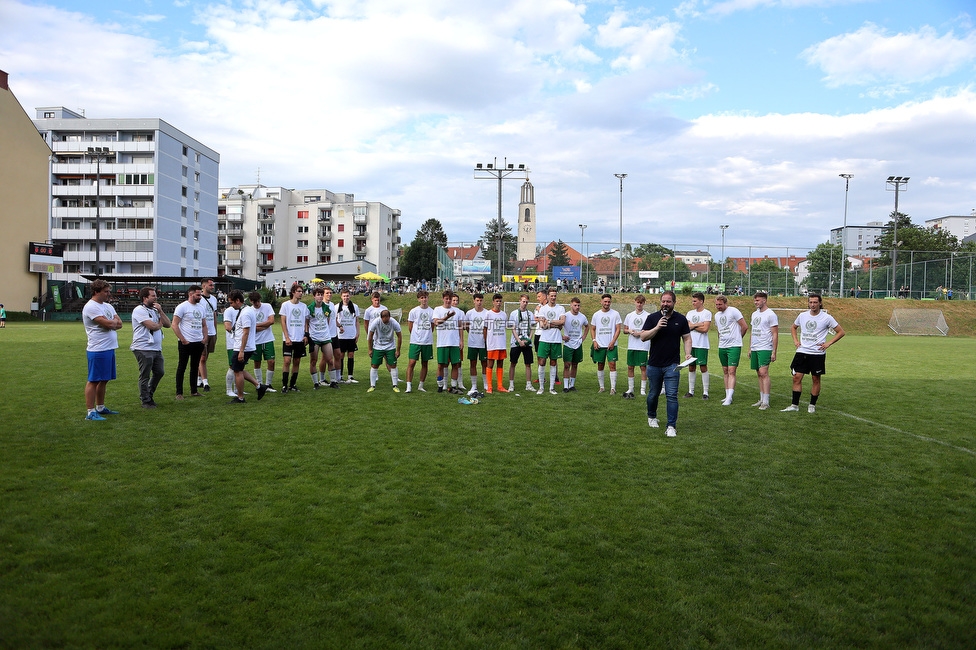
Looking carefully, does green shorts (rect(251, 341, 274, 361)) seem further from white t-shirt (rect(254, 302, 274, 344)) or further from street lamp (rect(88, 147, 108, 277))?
street lamp (rect(88, 147, 108, 277))

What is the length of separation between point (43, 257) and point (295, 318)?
4312 centimetres

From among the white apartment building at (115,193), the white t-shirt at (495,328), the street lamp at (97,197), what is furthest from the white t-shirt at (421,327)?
the white apartment building at (115,193)

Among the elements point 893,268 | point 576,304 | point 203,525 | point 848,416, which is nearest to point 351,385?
point 576,304

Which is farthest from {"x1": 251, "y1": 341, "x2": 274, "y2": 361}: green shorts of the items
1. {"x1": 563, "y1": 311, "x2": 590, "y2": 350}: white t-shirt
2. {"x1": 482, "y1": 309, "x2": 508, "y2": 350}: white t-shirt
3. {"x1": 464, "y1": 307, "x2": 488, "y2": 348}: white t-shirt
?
{"x1": 563, "y1": 311, "x2": 590, "y2": 350}: white t-shirt

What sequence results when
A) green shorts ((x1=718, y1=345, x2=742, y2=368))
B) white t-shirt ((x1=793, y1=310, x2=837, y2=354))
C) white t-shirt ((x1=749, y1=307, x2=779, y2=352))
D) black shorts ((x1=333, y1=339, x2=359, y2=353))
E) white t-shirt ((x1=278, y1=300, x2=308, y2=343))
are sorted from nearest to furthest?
1. white t-shirt ((x1=793, y1=310, x2=837, y2=354))
2. white t-shirt ((x1=749, y1=307, x2=779, y2=352))
3. green shorts ((x1=718, y1=345, x2=742, y2=368))
4. white t-shirt ((x1=278, y1=300, x2=308, y2=343))
5. black shorts ((x1=333, y1=339, x2=359, y2=353))

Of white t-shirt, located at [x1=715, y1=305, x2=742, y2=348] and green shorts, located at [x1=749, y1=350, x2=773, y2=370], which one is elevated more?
white t-shirt, located at [x1=715, y1=305, x2=742, y2=348]

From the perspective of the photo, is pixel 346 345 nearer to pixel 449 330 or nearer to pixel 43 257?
pixel 449 330

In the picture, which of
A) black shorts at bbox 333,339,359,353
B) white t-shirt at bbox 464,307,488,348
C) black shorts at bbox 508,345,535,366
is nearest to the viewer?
white t-shirt at bbox 464,307,488,348

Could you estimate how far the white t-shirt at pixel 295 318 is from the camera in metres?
11.9

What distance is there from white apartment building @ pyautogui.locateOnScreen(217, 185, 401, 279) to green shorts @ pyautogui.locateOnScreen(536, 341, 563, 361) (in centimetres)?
7657

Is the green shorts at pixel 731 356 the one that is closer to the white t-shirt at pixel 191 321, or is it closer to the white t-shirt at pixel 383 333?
the white t-shirt at pixel 383 333

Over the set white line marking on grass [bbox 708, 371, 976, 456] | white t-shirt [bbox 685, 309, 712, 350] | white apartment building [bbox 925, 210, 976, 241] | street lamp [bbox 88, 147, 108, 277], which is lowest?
white line marking on grass [bbox 708, 371, 976, 456]

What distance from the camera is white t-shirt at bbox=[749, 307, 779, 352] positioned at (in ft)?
36.0

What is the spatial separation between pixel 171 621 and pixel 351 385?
32.3 feet
